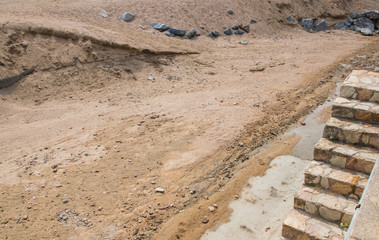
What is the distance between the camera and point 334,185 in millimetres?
3986

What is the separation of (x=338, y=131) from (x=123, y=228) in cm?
313

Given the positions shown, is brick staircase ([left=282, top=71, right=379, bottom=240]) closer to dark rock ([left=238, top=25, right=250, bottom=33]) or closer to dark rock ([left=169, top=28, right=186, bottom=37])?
dark rock ([left=169, top=28, right=186, bottom=37])

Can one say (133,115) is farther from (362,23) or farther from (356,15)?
(356,15)

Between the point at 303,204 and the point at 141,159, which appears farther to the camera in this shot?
the point at 141,159

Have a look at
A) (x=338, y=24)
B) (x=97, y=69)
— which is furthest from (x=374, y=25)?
(x=97, y=69)

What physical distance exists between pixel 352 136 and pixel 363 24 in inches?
463

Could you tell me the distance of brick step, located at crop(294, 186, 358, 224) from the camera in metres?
3.70

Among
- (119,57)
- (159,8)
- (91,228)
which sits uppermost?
(159,8)

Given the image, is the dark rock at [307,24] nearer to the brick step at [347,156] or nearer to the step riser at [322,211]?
the brick step at [347,156]

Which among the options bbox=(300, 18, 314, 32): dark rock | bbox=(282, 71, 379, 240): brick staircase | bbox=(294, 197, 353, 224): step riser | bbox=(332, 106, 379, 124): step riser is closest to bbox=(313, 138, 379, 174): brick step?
bbox=(282, 71, 379, 240): brick staircase

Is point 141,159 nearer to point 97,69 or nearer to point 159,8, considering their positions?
point 97,69

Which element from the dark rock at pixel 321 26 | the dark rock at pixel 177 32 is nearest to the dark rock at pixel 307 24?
the dark rock at pixel 321 26

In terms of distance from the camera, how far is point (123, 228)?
434 cm

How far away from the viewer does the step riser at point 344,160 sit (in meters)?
4.02
